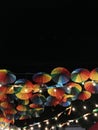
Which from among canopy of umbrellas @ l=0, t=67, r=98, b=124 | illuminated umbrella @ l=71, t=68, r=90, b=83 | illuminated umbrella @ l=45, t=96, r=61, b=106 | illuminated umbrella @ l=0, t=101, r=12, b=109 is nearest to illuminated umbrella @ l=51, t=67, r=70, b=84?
canopy of umbrellas @ l=0, t=67, r=98, b=124

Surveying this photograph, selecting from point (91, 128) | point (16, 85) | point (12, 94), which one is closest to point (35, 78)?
point (16, 85)

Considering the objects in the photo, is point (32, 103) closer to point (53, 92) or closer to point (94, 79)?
point (53, 92)

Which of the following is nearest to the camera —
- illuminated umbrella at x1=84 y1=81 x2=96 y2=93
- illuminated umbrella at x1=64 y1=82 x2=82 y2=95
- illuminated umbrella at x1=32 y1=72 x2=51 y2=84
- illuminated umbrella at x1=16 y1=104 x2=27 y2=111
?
illuminated umbrella at x1=32 y1=72 x2=51 y2=84

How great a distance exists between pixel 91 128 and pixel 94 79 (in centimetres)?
291

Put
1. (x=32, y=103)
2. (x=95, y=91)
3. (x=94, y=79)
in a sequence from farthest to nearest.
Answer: (x=32, y=103)
(x=95, y=91)
(x=94, y=79)

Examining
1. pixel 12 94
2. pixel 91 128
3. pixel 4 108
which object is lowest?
pixel 91 128

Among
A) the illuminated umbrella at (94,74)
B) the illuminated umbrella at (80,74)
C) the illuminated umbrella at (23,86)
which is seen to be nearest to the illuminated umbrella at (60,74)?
the illuminated umbrella at (80,74)

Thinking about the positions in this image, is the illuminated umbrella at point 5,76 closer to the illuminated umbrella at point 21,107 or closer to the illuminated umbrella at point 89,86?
the illuminated umbrella at point 89,86

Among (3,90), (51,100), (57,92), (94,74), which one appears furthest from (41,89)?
(94,74)

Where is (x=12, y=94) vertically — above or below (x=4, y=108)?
above

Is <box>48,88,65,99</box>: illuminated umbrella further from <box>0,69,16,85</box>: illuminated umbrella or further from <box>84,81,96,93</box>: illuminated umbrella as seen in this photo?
<box>0,69,16,85</box>: illuminated umbrella

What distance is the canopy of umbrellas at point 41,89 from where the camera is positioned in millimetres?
4965

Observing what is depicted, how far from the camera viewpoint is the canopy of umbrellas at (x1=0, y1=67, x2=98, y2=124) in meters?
4.96

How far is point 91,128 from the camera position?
Answer: 752cm
